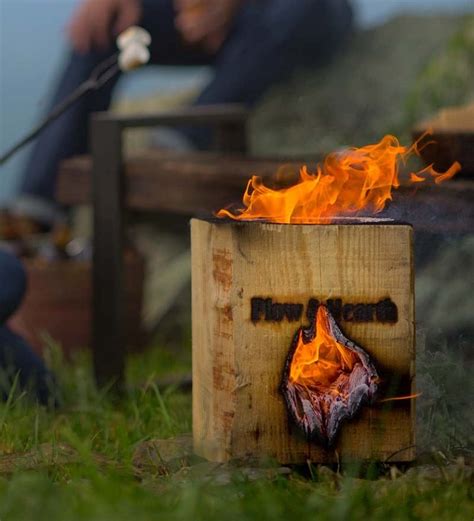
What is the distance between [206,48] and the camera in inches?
268

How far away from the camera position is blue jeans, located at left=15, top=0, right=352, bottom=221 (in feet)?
21.9

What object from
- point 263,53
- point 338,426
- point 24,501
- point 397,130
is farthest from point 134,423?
point 263,53

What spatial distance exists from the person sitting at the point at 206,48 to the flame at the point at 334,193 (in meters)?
3.50

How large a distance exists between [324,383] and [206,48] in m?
4.12

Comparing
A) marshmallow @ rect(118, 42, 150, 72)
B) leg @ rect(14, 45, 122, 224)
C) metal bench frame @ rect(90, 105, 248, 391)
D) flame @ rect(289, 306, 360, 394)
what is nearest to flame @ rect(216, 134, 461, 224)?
flame @ rect(289, 306, 360, 394)

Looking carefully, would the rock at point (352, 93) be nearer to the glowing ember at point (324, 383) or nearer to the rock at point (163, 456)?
the rock at point (163, 456)

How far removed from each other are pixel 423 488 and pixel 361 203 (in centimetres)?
77

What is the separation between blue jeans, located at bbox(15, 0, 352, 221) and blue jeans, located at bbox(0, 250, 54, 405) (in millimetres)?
2600

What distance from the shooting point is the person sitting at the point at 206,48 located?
6590 mm

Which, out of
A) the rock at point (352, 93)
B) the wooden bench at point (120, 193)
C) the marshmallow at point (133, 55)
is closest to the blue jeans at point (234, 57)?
the rock at point (352, 93)

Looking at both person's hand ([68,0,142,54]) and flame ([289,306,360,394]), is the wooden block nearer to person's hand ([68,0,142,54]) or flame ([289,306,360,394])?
flame ([289,306,360,394])

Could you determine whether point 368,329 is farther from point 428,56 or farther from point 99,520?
point 428,56

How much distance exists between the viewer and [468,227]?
11.4 feet

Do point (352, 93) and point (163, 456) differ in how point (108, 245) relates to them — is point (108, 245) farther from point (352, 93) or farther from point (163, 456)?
point (352, 93)
